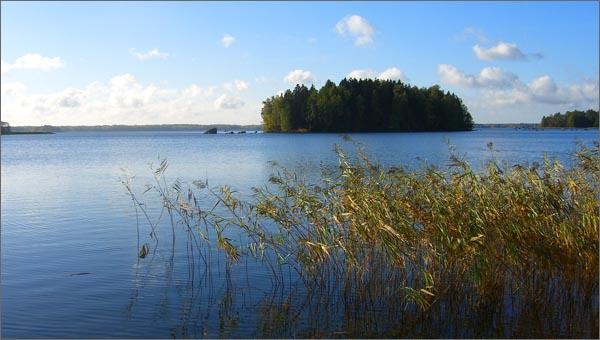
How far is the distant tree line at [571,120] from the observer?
124900 millimetres

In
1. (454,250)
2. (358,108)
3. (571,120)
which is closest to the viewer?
(454,250)

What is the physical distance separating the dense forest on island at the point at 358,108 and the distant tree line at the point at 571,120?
3490 cm

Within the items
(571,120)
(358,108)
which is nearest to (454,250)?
(358,108)

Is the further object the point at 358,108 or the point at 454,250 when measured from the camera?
the point at 358,108

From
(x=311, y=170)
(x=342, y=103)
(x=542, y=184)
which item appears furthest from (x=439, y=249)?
(x=342, y=103)

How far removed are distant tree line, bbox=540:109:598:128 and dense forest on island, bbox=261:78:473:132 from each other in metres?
34.9

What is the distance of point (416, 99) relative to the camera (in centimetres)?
10162

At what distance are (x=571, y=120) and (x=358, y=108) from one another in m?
66.8

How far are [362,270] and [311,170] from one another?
19512 mm

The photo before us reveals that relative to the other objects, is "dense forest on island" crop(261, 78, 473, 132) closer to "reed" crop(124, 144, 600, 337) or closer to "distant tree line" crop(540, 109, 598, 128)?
"distant tree line" crop(540, 109, 598, 128)

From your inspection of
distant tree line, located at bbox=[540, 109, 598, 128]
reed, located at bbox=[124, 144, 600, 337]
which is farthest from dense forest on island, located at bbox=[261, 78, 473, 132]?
reed, located at bbox=[124, 144, 600, 337]

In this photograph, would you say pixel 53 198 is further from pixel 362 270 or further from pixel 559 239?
pixel 559 239

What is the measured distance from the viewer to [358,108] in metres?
96.8

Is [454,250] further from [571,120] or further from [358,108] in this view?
[571,120]
